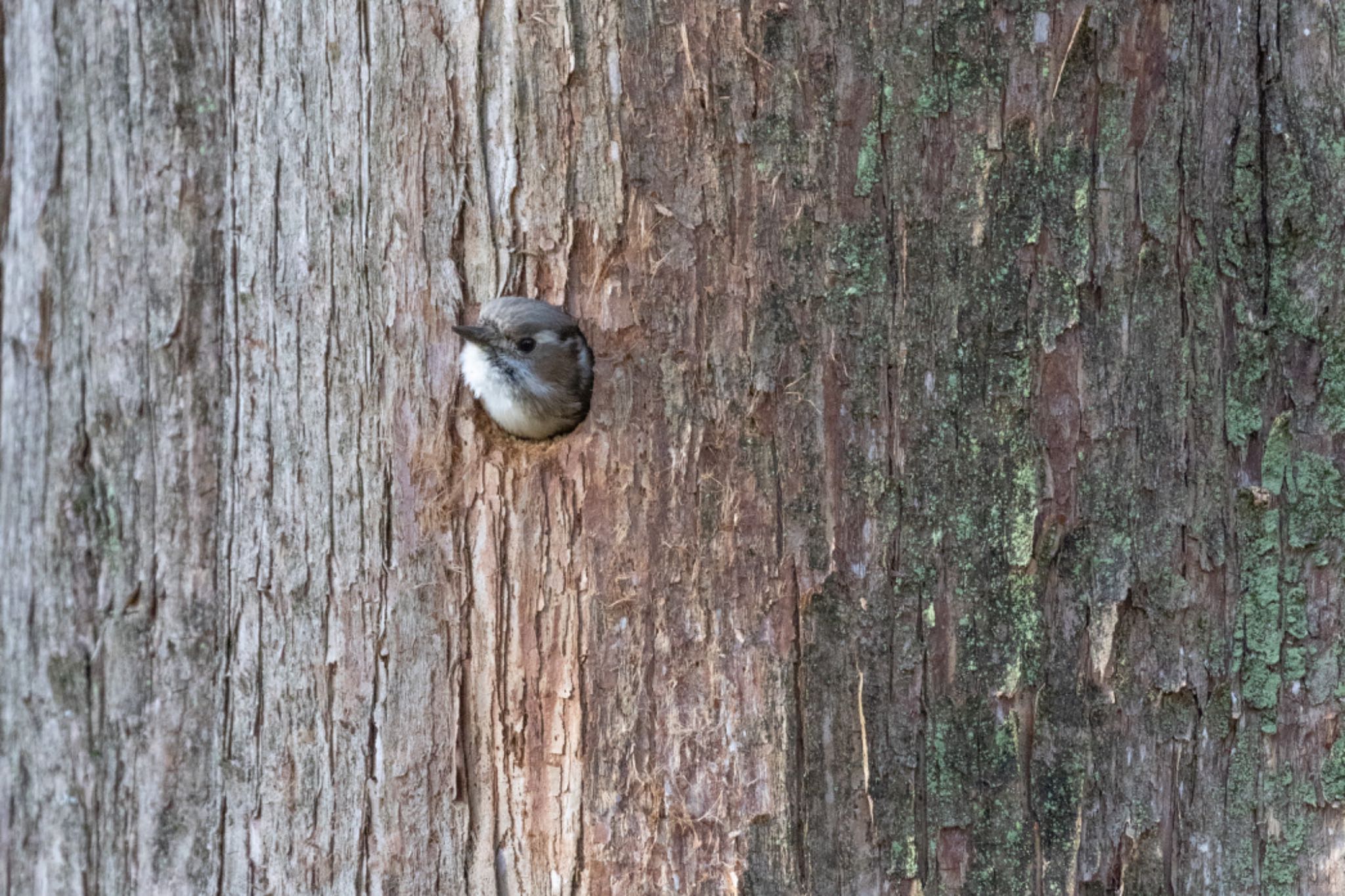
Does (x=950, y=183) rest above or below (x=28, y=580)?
above

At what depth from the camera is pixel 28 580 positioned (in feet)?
8.48

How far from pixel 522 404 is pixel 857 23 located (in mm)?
1010

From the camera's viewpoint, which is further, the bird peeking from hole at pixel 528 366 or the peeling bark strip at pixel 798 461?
the bird peeking from hole at pixel 528 366

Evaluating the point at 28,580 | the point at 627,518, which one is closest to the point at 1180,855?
the point at 627,518

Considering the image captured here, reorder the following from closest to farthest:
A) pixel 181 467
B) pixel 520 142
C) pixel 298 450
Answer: pixel 520 142 → pixel 298 450 → pixel 181 467

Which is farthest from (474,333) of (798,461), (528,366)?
(798,461)

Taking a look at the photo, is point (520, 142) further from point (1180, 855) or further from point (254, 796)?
point (1180, 855)

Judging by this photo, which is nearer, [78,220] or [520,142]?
[520,142]

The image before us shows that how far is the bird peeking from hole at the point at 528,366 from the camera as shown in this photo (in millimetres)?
2109

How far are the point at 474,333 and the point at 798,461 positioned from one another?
2.22 feet

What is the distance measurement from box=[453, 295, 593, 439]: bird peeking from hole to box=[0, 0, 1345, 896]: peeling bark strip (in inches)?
2.0

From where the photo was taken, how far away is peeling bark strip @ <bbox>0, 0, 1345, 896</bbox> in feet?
6.23

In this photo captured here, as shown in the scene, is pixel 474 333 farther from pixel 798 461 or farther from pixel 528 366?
pixel 798 461

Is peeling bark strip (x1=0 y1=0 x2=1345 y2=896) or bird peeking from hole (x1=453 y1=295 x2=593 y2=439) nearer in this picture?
peeling bark strip (x1=0 y1=0 x2=1345 y2=896)
